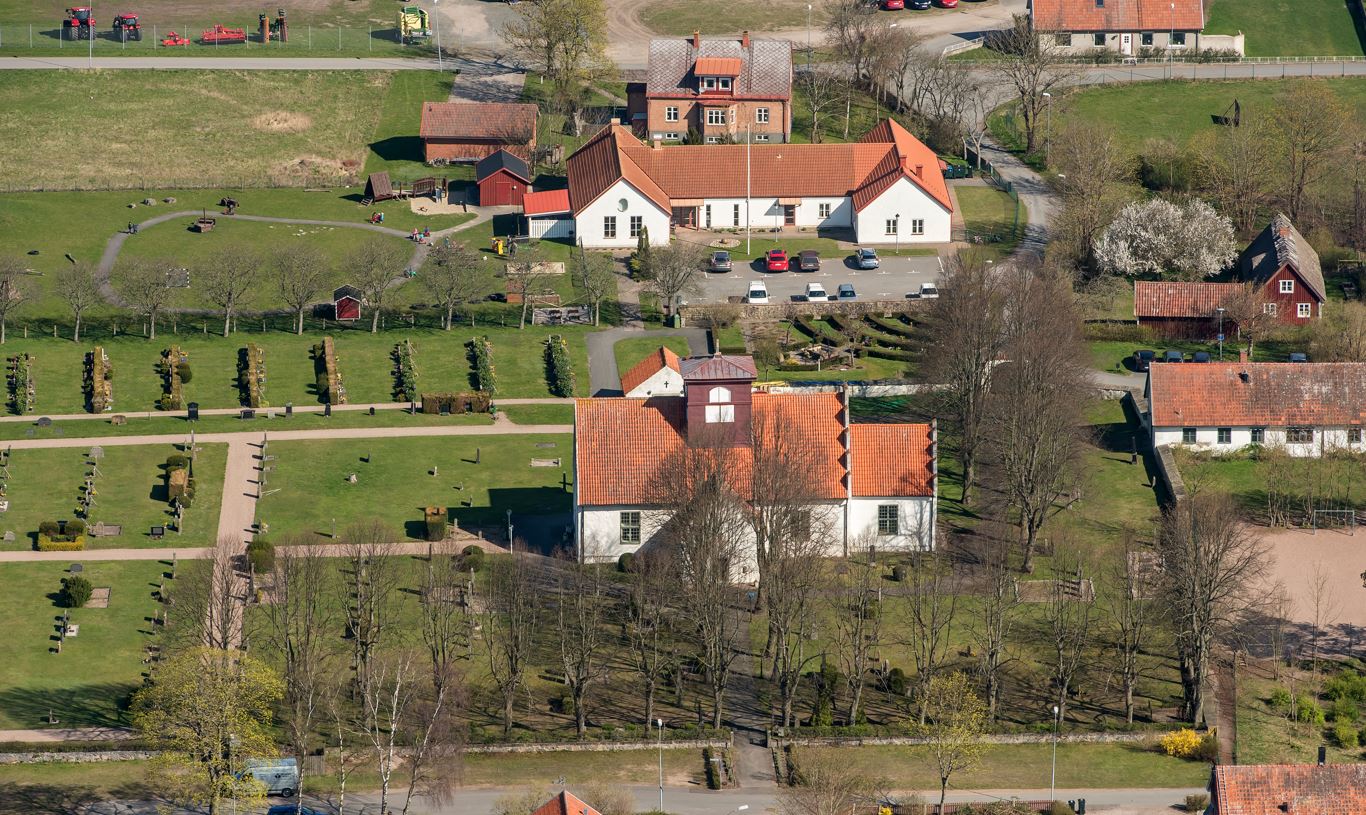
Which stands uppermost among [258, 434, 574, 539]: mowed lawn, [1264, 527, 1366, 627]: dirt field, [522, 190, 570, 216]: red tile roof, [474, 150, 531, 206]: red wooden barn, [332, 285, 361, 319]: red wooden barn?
[474, 150, 531, 206]: red wooden barn

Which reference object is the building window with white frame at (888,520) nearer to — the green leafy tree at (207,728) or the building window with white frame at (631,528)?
the building window with white frame at (631,528)

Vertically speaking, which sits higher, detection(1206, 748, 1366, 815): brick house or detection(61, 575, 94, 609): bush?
detection(61, 575, 94, 609): bush

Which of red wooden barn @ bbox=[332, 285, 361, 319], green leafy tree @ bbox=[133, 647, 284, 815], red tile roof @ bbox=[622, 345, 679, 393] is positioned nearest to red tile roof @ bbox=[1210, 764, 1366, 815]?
green leafy tree @ bbox=[133, 647, 284, 815]

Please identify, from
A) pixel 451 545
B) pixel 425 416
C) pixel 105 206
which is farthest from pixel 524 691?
pixel 105 206

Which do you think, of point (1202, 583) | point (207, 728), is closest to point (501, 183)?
point (1202, 583)

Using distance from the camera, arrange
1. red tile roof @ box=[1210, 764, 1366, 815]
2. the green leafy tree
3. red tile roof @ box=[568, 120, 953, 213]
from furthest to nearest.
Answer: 1. red tile roof @ box=[568, 120, 953, 213]
2. the green leafy tree
3. red tile roof @ box=[1210, 764, 1366, 815]

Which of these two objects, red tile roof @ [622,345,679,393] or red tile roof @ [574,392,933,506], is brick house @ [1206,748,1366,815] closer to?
red tile roof @ [574,392,933,506]

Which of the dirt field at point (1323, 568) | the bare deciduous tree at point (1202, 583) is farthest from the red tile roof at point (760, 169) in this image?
the bare deciduous tree at point (1202, 583)
